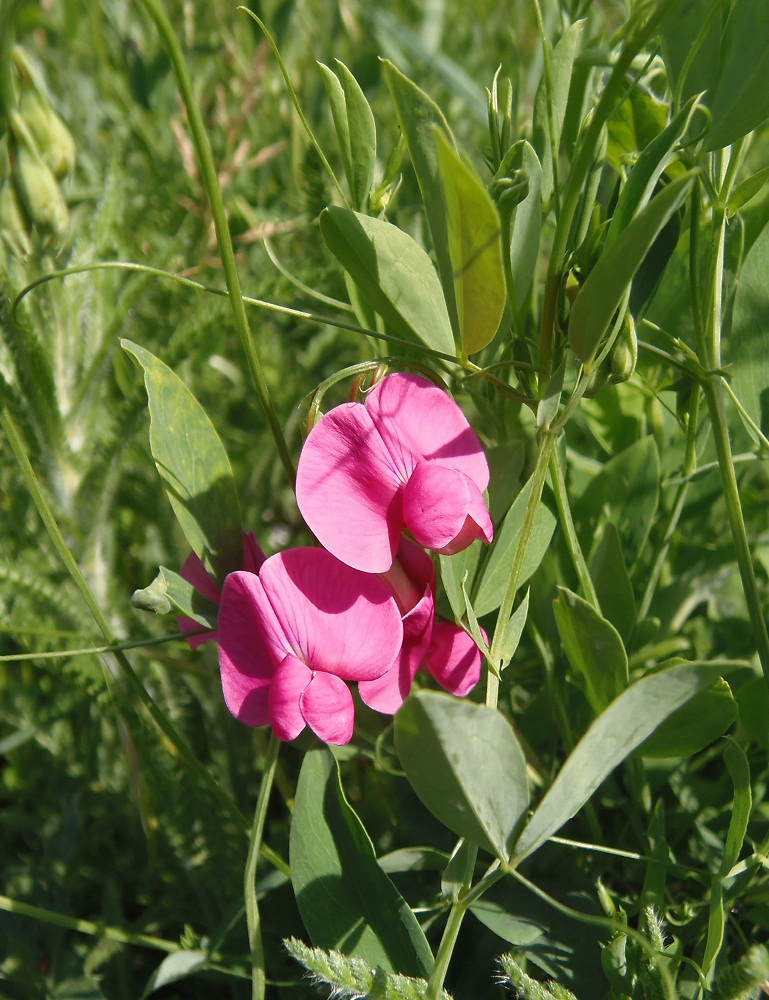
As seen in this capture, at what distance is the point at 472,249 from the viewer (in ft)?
1.48

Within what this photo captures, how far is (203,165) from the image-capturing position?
459 mm

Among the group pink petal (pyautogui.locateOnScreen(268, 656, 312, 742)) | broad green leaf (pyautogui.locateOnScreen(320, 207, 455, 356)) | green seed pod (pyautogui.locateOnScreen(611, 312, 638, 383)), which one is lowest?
pink petal (pyautogui.locateOnScreen(268, 656, 312, 742))

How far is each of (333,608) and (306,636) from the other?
2 centimetres

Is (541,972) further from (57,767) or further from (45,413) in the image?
(45,413)

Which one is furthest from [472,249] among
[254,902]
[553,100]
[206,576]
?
[254,902]

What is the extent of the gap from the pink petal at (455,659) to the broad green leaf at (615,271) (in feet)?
0.58

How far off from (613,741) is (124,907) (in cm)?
59

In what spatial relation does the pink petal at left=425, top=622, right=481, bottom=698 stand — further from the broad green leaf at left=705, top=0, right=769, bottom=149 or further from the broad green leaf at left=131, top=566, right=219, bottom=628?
the broad green leaf at left=705, top=0, right=769, bottom=149

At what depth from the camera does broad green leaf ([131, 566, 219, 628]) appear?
501 mm

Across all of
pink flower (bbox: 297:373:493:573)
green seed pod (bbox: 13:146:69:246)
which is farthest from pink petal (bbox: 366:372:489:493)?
green seed pod (bbox: 13:146:69:246)

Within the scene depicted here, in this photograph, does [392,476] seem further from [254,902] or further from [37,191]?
[37,191]

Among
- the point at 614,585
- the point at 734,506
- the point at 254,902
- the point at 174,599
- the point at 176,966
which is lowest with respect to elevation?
the point at 176,966

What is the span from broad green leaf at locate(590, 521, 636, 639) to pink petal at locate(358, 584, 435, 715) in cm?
15

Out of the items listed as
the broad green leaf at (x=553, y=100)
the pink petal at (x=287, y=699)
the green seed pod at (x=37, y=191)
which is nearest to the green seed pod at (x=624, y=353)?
the broad green leaf at (x=553, y=100)
